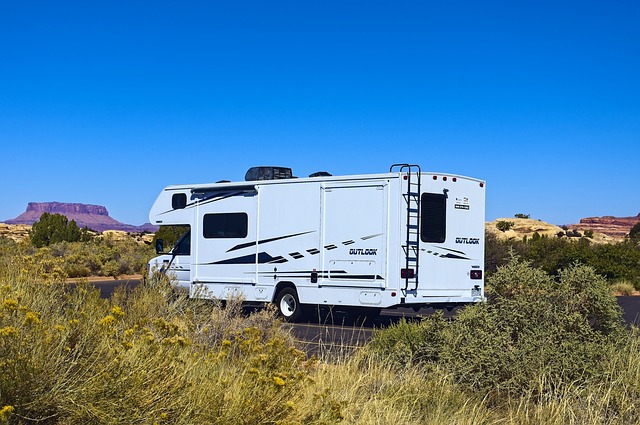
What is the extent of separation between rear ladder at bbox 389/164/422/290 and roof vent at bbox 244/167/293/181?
131 inches

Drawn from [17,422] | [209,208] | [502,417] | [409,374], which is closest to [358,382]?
[409,374]

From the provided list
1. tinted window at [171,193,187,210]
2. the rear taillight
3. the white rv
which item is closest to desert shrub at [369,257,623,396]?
the rear taillight

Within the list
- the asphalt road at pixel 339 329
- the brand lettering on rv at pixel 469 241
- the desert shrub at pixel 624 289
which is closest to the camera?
the asphalt road at pixel 339 329

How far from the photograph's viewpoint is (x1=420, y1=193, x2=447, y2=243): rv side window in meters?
15.2

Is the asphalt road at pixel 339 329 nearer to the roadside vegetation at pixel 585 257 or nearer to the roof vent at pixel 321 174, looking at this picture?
the roof vent at pixel 321 174

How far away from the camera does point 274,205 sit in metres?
16.8

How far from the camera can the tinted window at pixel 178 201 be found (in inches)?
733

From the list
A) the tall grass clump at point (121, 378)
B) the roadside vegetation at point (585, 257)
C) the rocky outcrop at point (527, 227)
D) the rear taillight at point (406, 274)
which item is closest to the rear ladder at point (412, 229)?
the rear taillight at point (406, 274)

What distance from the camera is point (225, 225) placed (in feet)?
58.1

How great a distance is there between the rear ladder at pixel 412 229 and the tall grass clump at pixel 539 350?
5537 millimetres

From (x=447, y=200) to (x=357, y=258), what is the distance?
2.04m

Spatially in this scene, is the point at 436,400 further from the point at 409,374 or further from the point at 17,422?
the point at 17,422

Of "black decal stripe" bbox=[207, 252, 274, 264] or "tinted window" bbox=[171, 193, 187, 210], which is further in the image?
"tinted window" bbox=[171, 193, 187, 210]

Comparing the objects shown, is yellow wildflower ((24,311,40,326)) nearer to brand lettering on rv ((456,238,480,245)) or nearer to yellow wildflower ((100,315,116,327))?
yellow wildflower ((100,315,116,327))
